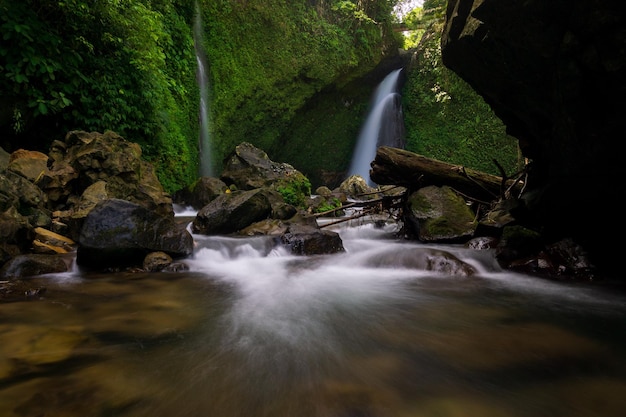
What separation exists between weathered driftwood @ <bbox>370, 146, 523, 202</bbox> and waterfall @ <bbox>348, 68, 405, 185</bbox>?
10117 millimetres

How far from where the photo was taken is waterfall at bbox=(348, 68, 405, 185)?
1700 cm

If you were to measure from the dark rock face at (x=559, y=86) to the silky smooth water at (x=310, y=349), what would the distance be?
106 centimetres

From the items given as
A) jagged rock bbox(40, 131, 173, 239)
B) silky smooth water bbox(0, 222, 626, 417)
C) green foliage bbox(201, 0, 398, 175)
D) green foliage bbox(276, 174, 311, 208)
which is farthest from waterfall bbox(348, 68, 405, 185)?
silky smooth water bbox(0, 222, 626, 417)

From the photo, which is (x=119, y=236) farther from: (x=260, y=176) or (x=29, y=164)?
(x=260, y=176)

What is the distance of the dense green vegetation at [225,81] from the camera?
5707 millimetres

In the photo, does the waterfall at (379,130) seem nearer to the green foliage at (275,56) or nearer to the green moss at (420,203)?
the green foliage at (275,56)

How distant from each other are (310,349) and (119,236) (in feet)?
9.45

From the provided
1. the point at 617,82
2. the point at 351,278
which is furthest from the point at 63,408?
the point at 617,82

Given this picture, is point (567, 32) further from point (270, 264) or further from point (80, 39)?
point (80, 39)

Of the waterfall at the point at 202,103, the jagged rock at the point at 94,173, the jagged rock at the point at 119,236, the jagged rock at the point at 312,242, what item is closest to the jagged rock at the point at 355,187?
the waterfall at the point at 202,103

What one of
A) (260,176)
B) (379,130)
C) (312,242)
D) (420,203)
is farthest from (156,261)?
(379,130)

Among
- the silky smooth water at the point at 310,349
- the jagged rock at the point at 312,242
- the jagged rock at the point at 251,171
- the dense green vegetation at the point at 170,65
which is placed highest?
the dense green vegetation at the point at 170,65

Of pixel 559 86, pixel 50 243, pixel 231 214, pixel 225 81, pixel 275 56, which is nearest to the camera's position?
pixel 559 86

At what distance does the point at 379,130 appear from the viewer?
17109 mm
